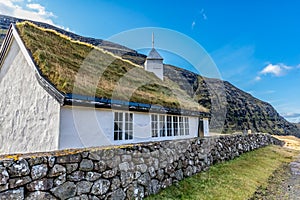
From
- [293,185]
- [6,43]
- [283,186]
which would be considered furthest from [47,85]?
[293,185]

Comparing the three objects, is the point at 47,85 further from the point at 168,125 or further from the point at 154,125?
the point at 168,125

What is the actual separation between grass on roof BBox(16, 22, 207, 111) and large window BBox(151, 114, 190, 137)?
2.74 ft

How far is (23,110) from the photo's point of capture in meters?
8.87

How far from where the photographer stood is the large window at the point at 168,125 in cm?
1156

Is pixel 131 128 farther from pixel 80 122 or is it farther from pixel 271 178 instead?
pixel 271 178

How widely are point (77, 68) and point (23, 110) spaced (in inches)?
127

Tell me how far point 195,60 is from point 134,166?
1488cm

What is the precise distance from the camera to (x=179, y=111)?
13.0 metres

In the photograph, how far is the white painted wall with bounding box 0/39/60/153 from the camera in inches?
299

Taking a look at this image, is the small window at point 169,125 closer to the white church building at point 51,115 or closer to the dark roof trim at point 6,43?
the white church building at point 51,115

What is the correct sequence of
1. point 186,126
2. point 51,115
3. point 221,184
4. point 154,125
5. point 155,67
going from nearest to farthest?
point 221,184 → point 51,115 → point 154,125 → point 186,126 → point 155,67

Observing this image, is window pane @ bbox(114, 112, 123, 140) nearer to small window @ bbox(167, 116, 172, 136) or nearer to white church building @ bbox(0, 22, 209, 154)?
white church building @ bbox(0, 22, 209, 154)

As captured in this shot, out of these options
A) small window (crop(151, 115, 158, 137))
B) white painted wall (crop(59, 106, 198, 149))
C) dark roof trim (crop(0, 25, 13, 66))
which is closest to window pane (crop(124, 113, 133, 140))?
white painted wall (crop(59, 106, 198, 149))

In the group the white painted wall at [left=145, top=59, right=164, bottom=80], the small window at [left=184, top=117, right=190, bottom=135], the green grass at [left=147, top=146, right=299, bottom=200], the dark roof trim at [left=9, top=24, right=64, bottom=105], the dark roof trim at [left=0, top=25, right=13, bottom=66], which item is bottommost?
the green grass at [left=147, top=146, right=299, bottom=200]
